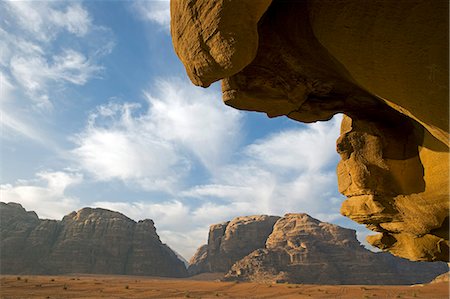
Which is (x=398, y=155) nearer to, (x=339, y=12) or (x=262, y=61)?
(x=262, y=61)

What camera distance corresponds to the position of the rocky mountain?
54750mm

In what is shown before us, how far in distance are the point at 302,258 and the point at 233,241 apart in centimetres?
2142

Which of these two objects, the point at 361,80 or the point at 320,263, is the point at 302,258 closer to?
the point at 320,263

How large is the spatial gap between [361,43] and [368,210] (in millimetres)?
4534

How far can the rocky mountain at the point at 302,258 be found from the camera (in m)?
54.8

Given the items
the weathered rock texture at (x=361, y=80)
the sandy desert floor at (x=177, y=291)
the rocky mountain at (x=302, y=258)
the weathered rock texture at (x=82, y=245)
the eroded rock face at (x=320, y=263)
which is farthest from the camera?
the weathered rock texture at (x=82, y=245)

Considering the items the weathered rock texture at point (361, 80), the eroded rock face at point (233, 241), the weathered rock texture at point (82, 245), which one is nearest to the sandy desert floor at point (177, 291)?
the weathered rock texture at point (361, 80)

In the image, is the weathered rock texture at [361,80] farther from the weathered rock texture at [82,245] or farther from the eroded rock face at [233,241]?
the eroded rock face at [233,241]

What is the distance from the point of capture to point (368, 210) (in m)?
6.94

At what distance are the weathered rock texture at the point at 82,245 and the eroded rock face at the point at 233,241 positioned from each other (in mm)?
7543

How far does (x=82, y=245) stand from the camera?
66.2m

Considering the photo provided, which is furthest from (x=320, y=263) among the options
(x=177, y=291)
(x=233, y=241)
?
(x=177, y=291)

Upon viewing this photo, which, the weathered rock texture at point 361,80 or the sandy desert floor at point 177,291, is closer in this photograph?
the weathered rock texture at point 361,80

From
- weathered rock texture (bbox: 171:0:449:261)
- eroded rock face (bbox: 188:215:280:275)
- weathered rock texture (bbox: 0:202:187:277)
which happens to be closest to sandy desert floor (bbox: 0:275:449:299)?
weathered rock texture (bbox: 171:0:449:261)
